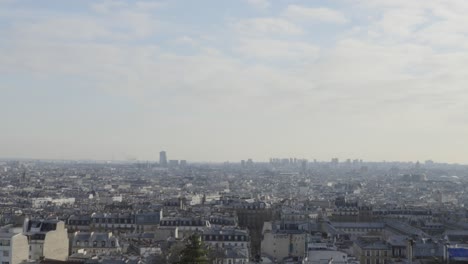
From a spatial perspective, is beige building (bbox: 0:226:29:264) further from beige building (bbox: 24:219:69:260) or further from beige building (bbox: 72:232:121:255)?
beige building (bbox: 72:232:121:255)

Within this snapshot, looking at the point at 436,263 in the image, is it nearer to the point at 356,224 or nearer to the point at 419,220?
the point at 356,224

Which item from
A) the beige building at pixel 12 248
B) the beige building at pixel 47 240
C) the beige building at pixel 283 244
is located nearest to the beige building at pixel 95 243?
→ the beige building at pixel 47 240

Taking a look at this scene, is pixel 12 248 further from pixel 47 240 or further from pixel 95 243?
pixel 95 243

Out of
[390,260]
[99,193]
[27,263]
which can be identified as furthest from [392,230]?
[99,193]

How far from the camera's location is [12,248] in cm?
5075

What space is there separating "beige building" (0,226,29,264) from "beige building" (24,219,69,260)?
213 centimetres

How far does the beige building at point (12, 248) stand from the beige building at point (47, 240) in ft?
7.00

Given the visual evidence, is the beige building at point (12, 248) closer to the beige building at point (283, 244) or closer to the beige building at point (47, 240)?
the beige building at point (47, 240)

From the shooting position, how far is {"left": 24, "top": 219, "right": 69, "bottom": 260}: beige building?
187 feet

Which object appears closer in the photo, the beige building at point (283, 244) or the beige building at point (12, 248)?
the beige building at point (12, 248)

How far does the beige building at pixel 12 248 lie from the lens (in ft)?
166

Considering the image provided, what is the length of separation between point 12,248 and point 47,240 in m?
6.92

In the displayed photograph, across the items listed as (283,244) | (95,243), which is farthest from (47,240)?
(283,244)

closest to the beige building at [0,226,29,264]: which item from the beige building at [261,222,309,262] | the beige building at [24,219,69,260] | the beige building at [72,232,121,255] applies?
the beige building at [24,219,69,260]
